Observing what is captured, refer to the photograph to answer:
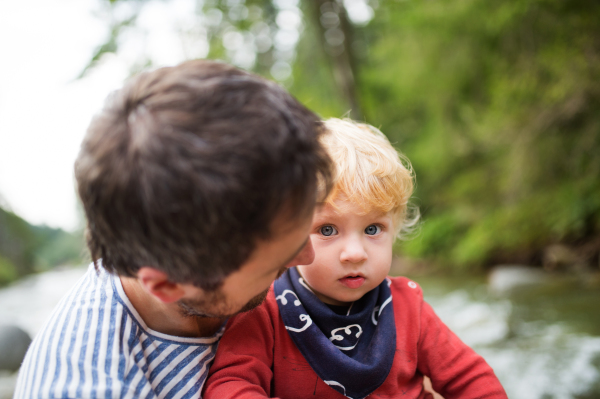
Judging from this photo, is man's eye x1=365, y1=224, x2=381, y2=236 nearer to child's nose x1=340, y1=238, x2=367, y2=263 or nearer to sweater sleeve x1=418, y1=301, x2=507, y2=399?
child's nose x1=340, y1=238, x2=367, y2=263

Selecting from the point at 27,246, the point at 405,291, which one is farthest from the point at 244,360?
the point at 27,246

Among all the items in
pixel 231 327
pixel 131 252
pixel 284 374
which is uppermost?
pixel 131 252

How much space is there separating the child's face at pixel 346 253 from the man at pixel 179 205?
11.0 inches

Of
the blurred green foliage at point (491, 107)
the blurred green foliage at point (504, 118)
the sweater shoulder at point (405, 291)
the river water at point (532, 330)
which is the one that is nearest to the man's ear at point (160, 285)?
the sweater shoulder at point (405, 291)

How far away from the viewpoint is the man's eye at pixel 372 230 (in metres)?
1.39

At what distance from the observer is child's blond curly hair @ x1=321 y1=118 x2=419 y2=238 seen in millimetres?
1341

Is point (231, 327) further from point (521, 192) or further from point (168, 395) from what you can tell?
point (521, 192)

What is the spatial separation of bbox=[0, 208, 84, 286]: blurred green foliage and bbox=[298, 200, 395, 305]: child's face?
5.91 m

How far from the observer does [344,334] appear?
1.38 meters

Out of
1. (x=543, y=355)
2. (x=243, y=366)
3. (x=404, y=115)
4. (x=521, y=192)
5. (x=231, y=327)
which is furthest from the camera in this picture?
(x=404, y=115)

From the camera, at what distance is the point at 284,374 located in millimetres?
1317

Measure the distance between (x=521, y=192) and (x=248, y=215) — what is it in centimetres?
526

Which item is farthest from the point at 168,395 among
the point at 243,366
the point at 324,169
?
the point at 324,169

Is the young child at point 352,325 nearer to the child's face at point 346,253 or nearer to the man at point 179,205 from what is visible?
the child's face at point 346,253
